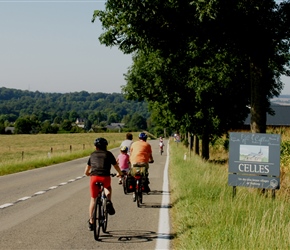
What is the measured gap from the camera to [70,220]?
9.15 metres

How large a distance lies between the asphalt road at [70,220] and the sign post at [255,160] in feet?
6.62

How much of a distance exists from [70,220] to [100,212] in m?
1.76

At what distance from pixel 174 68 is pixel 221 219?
18.5 metres

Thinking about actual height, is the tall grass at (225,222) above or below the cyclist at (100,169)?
below

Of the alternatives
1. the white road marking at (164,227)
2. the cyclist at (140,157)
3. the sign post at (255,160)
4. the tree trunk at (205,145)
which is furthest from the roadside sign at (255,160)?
the tree trunk at (205,145)

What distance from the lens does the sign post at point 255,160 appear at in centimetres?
1056

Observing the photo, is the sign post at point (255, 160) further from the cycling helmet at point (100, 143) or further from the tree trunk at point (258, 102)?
the cycling helmet at point (100, 143)

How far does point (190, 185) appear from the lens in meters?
12.2

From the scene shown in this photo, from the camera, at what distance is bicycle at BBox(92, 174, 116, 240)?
7365mm

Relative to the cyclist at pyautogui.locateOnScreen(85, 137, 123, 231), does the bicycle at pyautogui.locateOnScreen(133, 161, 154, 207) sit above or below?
below

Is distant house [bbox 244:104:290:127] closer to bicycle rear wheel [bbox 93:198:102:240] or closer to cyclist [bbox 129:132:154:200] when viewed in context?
cyclist [bbox 129:132:154:200]

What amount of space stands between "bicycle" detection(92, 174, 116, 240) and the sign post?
4145 mm

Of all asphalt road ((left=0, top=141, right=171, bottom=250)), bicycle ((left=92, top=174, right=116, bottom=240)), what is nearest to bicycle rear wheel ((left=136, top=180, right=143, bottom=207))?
asphalt road ((left=0, top=141, right=171, bottom=250))

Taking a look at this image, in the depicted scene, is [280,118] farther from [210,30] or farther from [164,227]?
[164,227]
